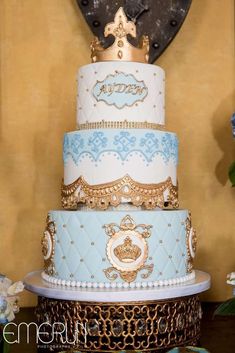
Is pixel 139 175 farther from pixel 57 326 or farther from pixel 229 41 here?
pixel 229 41

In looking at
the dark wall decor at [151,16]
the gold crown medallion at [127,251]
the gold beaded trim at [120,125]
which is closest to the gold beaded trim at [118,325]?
the gold crown medallion at [127,251]

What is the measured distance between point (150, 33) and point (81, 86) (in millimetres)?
555

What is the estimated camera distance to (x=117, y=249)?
4.80 feet

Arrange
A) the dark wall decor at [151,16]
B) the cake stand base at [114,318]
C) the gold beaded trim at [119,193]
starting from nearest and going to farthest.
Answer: the cake stand base at [114,318] → the gold beaded trim at [119,193] → the dark wall decor at [151,16]

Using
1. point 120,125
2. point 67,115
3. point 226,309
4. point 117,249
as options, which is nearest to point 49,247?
point 117,249

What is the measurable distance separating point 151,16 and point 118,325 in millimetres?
1164

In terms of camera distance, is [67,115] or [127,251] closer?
[127,251]

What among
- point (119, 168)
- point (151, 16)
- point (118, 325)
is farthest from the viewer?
point (151, 16)

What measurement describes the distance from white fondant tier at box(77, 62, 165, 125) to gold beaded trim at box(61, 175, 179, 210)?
7.2 inches

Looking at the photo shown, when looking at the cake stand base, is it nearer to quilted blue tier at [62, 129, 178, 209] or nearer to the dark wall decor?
quilted blue tier at [62, 129, 178, 209]

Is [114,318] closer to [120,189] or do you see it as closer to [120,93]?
[120,189]

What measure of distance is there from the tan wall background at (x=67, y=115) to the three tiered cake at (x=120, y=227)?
1.51 feet

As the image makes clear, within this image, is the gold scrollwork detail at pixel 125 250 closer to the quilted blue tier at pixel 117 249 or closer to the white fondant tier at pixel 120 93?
the quilted blue tier at pixel 117 249

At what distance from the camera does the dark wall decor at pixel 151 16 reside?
2.06 m
